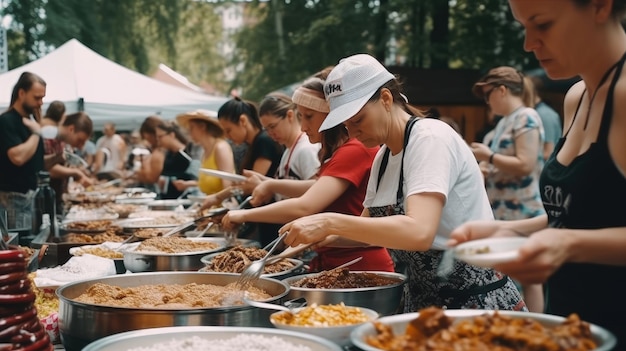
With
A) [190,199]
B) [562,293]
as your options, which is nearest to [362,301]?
[562,293]

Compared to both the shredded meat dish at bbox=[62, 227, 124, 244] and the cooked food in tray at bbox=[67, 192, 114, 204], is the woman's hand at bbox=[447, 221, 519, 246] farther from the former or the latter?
the cooked food in tray at bbox=[67, 192, 114, 204]

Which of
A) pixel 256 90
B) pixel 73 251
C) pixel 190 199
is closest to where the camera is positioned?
pixel 73 251

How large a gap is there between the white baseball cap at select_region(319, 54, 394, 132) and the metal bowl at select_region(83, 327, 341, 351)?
2.52 ft

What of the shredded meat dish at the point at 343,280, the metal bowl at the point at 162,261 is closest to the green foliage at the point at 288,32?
the metal bowl at the point at 162,261

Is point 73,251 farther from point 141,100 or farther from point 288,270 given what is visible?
point 141,100

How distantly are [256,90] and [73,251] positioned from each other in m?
11.8

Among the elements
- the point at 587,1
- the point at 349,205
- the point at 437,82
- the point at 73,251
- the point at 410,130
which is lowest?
the point at 73,251

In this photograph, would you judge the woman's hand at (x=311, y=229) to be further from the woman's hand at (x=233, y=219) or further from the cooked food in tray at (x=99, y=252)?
the cooked food in tray at (x=99, y=252)

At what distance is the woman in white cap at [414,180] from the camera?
204 cm

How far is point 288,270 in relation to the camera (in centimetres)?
244

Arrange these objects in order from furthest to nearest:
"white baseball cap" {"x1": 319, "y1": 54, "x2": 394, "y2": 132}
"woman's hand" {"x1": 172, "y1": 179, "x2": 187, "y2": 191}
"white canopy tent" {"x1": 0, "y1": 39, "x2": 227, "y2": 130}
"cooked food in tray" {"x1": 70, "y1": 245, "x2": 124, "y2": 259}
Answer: "white canopy tent" {"x1": 0, "y1": 39, "x2": 227, "y2": 130} → "woman's hand" {"x1": 172, "y1": 179, "x2": 187, "y2": 191} → "cooked food in tray" {"x1": 70, "y1": 245, "x2": 124, "y2": 259} → "white baseball cap" {"x1": 319, "y1": 54, "x2": 394, "y2": 132}

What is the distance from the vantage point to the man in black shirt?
4953 millimetres

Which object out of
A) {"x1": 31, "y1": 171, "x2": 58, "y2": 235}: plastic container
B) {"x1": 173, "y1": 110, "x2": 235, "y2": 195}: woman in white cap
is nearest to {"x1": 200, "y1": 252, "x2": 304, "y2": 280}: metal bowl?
{"x1": 31, "y1": 171, "x2": 58, "y2": 235}: plastic container

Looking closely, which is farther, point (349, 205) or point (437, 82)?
point (437, 82)
